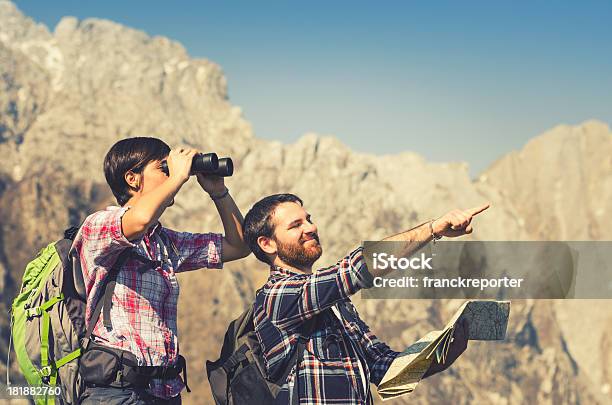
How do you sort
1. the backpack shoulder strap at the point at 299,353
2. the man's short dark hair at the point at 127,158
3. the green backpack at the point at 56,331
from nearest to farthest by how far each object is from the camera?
the backpack shoulder strap at the point at 299,353
the green backpack at the point at 56,331
the man's short dark hair at the point at 127,158

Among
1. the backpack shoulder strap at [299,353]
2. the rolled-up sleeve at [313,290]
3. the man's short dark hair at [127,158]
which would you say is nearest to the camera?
the rolled-up sleeve at [313,290]

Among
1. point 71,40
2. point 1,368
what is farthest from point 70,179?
point 71,40

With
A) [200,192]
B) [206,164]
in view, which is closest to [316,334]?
[206,164]

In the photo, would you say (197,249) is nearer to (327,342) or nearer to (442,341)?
(327,342)

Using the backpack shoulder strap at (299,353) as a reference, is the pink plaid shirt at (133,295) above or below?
above

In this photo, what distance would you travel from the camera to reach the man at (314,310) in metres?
4.40

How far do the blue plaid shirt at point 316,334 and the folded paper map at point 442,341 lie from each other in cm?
25

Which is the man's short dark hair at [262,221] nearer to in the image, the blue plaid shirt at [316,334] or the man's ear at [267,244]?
the man's ear at [267,244]

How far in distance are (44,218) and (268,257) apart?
92.8 meters

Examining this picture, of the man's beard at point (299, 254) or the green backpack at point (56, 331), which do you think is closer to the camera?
the green backpack at point (56, 331)

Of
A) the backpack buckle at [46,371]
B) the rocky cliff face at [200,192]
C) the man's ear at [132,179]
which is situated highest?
the rocky cliff face at [200,192]

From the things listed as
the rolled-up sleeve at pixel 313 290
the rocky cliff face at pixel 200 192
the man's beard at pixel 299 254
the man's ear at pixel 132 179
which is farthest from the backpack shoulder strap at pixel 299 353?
the rocky cliff face at pixel 200 192

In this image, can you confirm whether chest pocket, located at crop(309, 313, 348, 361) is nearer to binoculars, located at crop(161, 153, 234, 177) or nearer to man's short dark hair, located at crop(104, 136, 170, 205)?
binoculars, located at crop(161, 153, 234, 177)

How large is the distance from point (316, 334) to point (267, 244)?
2.42ft
